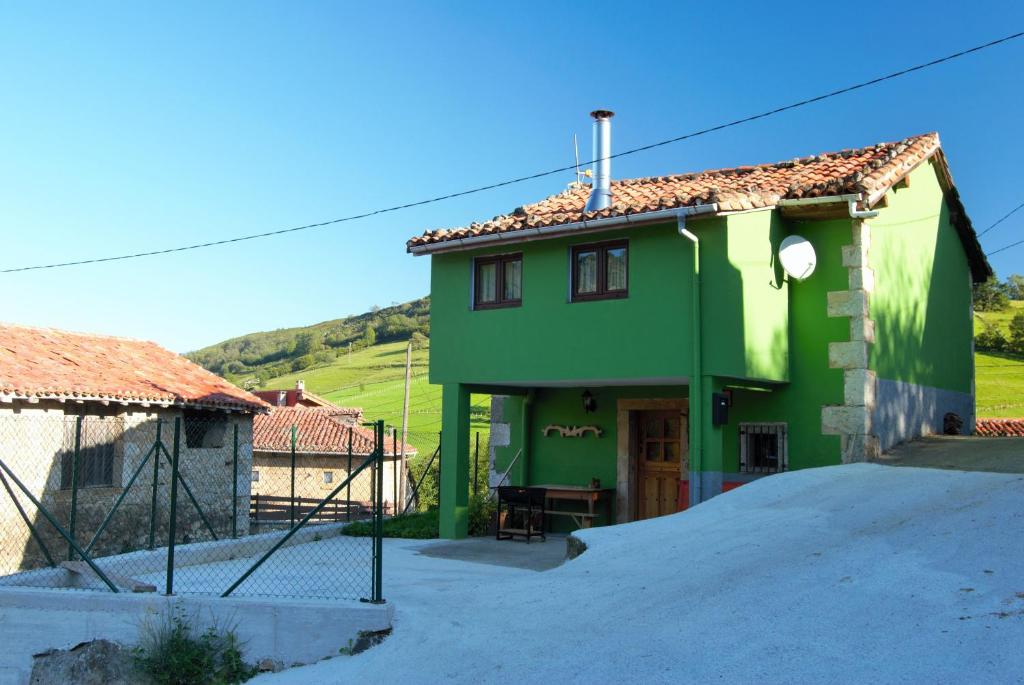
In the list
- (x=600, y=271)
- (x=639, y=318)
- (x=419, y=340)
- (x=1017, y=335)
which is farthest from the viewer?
(x=419, y=340)

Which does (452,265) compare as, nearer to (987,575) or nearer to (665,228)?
(665,228)

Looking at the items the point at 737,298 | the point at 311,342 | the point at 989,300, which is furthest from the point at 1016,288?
the point at 311,342

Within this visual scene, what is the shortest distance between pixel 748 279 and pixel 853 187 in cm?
189

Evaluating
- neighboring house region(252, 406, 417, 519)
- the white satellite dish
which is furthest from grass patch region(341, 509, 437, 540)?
neighboring house region(252, 406, 417, 519)

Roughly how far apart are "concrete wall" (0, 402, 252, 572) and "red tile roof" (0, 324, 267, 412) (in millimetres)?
395

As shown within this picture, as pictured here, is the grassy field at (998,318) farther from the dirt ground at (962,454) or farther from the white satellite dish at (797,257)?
the white satellite dish at (797,257)

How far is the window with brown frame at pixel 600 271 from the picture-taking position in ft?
42.4

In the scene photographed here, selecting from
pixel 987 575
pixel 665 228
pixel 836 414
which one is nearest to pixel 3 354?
pixel 665 228

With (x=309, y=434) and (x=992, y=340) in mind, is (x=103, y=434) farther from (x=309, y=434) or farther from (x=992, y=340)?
(x=992, y=340)

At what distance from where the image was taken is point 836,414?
12758 millimetres

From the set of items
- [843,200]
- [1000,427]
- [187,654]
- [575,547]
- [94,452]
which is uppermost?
[843,200]

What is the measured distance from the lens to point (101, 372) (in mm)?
17172

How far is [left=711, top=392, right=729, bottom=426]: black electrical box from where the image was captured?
39.6 feet

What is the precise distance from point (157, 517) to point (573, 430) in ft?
24.6
